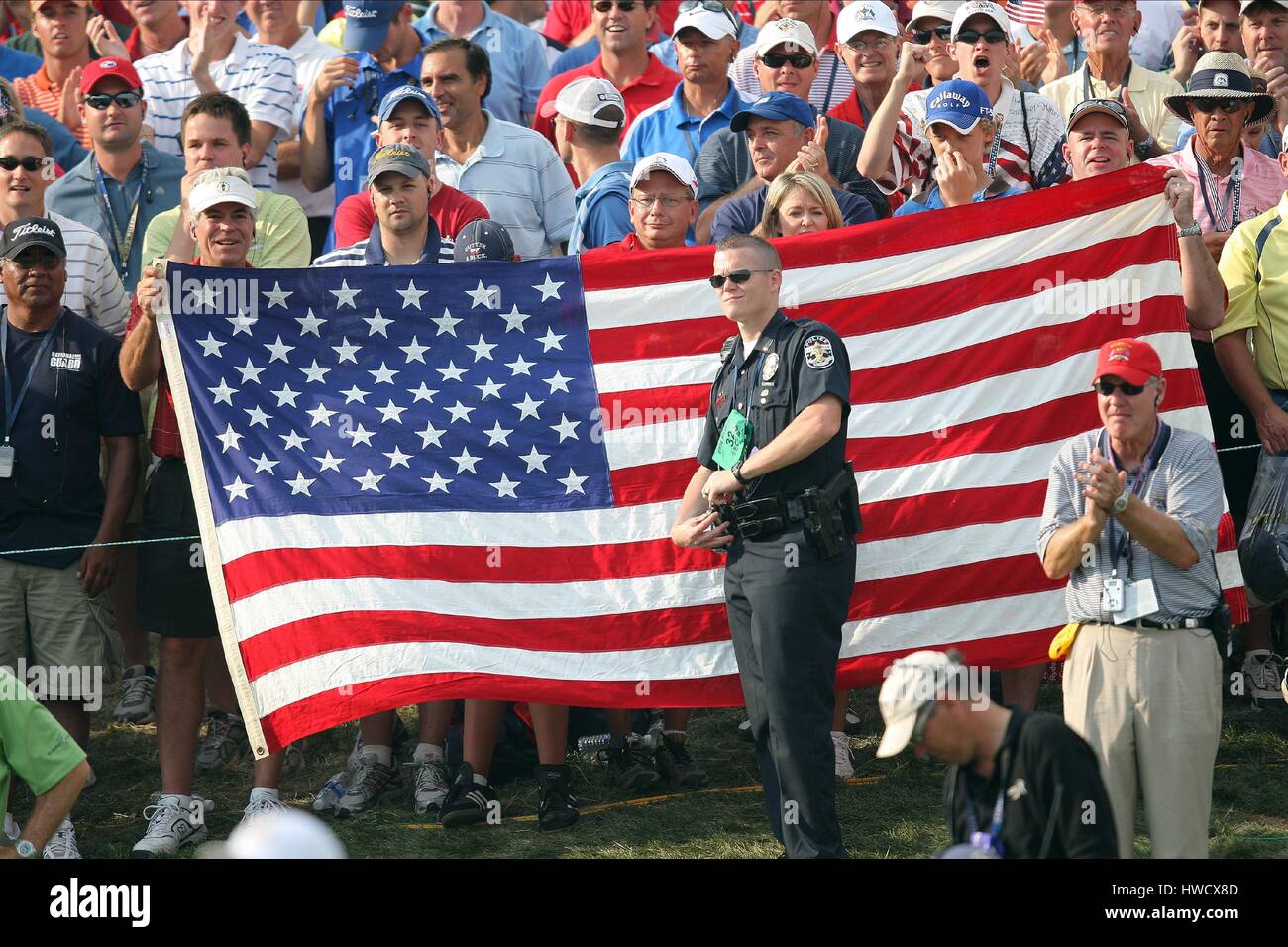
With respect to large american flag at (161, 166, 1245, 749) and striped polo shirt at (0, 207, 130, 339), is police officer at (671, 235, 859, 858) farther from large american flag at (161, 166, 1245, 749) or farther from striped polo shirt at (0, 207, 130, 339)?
striped polo shirt at (0, 207, 130, 339)

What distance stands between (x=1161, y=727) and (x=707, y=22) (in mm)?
5777

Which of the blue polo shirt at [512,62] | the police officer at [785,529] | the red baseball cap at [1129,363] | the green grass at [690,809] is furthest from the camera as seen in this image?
the blue polo shirt at [512,62]

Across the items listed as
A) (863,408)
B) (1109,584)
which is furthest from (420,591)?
(1109,584)

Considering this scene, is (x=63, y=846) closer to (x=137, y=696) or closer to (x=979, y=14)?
(x=137, y=696)

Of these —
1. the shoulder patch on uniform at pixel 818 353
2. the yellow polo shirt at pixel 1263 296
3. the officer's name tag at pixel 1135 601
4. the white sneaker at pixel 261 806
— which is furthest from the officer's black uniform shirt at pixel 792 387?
the white sneaker at pixel 261 806

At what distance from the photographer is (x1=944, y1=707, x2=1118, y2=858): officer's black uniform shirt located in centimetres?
578

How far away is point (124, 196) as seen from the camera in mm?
11125

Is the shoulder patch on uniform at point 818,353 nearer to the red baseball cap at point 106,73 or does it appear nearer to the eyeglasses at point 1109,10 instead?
the eyeglasses at point 1109,10

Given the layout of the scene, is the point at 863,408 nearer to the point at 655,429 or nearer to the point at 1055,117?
the point at 655,429

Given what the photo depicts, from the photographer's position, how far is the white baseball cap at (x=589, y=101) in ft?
35.7

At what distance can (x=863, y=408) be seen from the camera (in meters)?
9.17

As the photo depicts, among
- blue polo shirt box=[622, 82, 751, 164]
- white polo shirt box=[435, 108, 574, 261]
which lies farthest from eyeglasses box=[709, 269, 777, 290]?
blue polo shirt box=[622, 82, 751, 164]

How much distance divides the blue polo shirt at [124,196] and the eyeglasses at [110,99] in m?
0.27

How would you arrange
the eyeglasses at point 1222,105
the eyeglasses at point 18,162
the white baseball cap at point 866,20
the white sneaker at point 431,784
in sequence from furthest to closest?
the white baseball cap at point 866,20 < the eyeglasses at point 18,162 < the eyeglasses at point 1222,105 < the white sneaker at point 431,784
